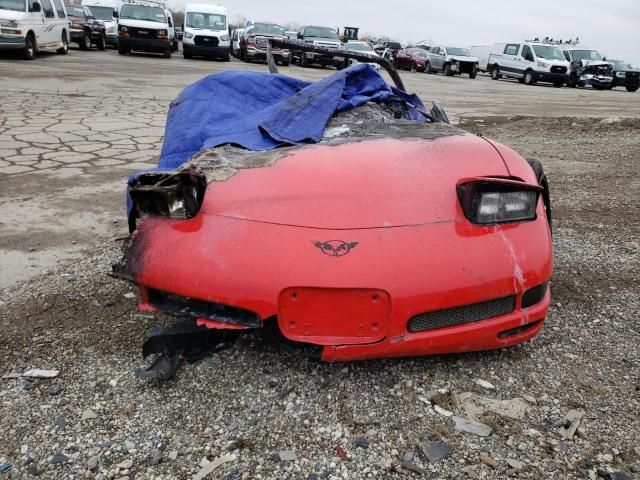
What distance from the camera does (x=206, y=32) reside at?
20.5 metres

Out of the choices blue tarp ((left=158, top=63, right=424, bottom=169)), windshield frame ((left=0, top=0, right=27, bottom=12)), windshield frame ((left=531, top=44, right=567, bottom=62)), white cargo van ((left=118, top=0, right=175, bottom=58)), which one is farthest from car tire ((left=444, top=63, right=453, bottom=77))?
blue tarp ((left=158, top=63, right=424, bottom=169))

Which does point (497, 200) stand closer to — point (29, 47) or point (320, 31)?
point (29, 47)

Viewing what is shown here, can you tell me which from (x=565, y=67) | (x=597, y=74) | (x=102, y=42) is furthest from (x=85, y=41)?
(x=597, y=74)

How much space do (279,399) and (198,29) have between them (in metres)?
21.2

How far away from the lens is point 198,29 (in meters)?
20.8

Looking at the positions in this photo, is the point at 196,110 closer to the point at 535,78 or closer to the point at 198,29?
the point at 198,29

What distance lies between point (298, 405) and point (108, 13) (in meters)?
25.6

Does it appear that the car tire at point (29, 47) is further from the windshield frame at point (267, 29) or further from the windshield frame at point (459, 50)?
the windshield frame at point (459, 50)

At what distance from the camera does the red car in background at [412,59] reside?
91.0ft

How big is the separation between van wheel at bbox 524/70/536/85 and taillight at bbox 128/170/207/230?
23.1 m

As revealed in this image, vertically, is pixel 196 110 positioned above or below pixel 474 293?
above

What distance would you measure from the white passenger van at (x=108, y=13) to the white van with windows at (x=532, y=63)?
1691cm

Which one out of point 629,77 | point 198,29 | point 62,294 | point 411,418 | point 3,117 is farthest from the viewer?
point 629,77

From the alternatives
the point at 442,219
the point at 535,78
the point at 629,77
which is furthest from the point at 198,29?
the point at 442,219
